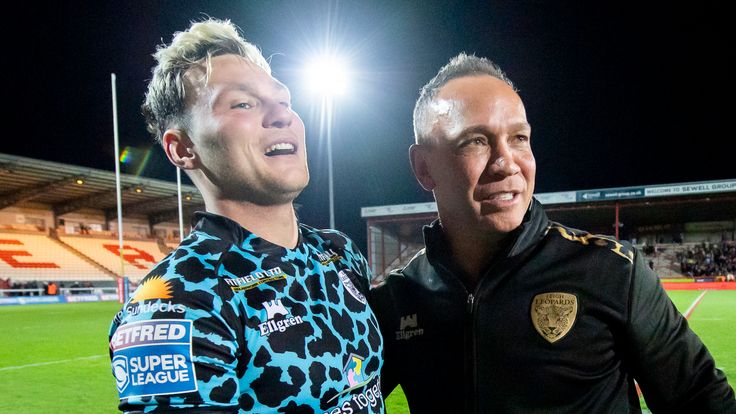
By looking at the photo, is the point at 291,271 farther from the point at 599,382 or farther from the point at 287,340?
the point at 599,382

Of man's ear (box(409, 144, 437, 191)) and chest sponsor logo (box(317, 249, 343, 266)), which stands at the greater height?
man's ear (box(409, 144, 437, 191))

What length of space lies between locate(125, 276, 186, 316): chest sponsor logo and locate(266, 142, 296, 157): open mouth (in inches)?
23.5

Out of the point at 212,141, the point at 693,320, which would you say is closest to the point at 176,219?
the point at 693,320

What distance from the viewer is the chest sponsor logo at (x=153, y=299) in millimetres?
1443

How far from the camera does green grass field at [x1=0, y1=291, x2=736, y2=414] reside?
5355 mm

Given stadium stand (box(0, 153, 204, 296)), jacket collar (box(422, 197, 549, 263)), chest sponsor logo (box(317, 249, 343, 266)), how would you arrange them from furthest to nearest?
1. stadium stand (box(0, 153, 204, 296))
2. chest sponsor logo (box(317, 249, 343, 266))
3. jacket collar (box(422, 197, 549, 263))

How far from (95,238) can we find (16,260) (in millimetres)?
7470

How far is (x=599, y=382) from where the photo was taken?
175cm

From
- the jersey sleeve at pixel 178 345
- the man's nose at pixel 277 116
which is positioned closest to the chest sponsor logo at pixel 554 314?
the jersey sleeve at pixel 178 345

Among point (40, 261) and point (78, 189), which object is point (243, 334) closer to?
point (40, 261)

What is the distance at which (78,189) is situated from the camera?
102ft

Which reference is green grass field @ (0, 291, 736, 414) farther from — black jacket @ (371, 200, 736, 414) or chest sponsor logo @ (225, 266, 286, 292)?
chest sponsor logo @ (225, 266, 286, 292)

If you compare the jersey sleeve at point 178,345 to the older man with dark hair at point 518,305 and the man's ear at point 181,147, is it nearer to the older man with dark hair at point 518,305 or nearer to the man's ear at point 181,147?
the man's ear at point 181,147

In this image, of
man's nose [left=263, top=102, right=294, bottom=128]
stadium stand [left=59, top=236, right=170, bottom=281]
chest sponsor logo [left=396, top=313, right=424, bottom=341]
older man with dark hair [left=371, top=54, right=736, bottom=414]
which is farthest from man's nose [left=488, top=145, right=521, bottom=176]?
stadium stand [left=59, top=236, right=170, bottom=281]
